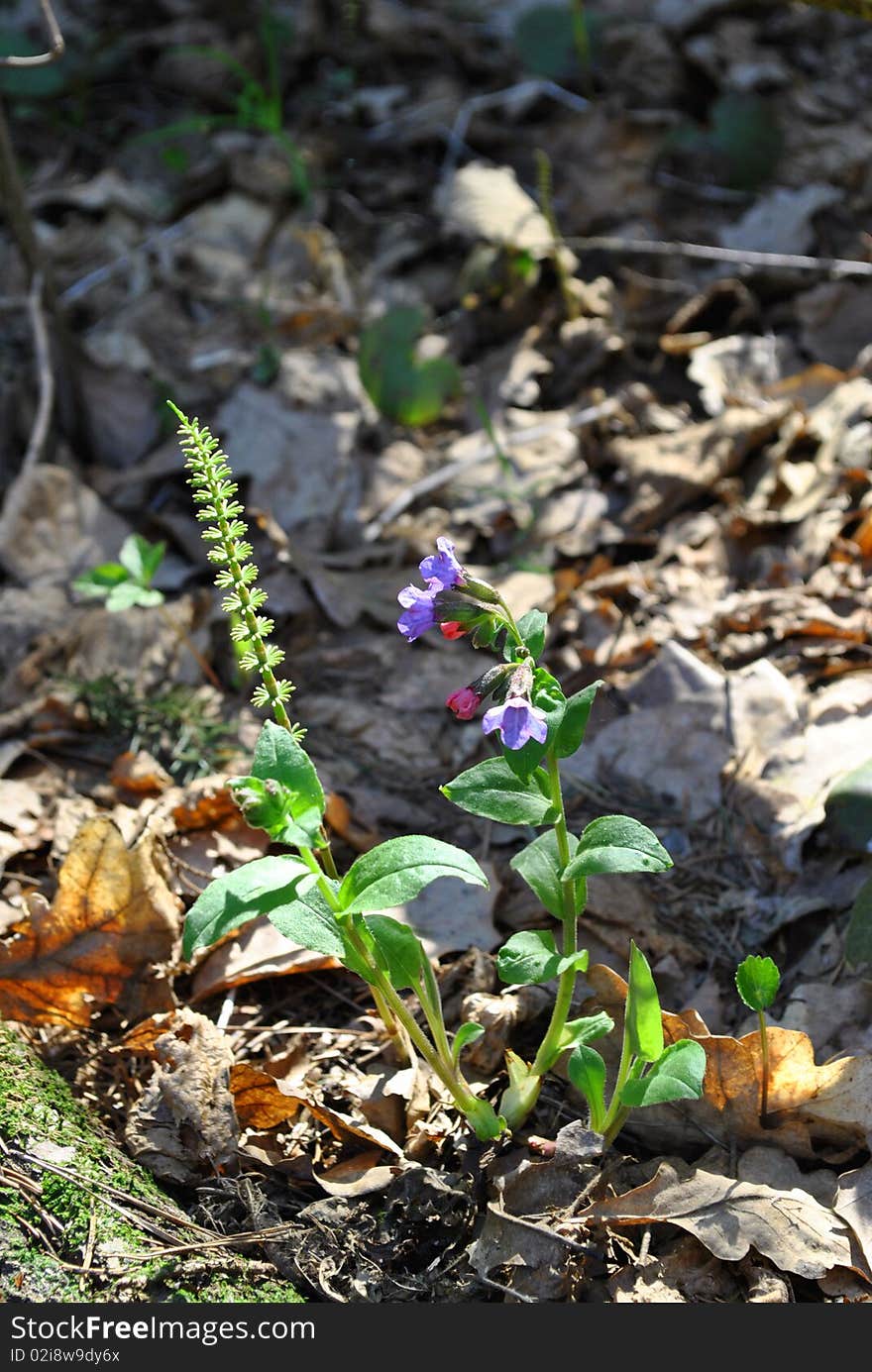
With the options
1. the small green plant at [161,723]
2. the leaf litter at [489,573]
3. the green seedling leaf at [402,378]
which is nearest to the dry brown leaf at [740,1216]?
the leaf litter at [489,573]

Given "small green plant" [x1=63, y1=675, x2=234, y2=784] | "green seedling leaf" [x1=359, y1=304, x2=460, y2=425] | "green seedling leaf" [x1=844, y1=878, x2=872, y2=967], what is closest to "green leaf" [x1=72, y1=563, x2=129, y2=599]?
"small green plant" [x1=63, y1=675, x2=234, y2=784]

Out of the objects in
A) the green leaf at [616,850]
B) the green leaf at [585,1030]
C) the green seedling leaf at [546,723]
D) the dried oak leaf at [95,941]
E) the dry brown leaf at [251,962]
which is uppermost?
the green seedling leaf at [546,723]

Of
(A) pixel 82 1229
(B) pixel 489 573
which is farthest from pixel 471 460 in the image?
(A) pixel 82 1229

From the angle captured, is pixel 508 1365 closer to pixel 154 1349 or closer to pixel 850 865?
pixel 154 1349

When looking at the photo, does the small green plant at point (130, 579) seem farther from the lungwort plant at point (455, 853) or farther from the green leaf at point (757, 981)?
the green leaf at point (757, 981)

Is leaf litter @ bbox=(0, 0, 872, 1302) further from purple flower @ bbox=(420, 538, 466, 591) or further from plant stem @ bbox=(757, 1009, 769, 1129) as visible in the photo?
purple flower @ bbox=(420, 538, 466, 591)
